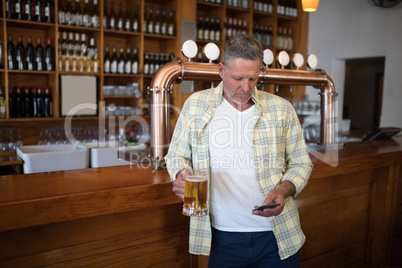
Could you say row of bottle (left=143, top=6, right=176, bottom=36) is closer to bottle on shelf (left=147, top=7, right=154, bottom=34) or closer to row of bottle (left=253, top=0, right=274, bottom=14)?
bottle on shelf (left=147, top=7, right=154, bottom=34)

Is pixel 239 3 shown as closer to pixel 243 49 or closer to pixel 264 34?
pixel 264 34

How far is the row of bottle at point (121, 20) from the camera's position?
4.57 metres

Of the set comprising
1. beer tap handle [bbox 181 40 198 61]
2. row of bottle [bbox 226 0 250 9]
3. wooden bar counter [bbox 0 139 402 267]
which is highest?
row of bottle [bbox 226 0 250 9]

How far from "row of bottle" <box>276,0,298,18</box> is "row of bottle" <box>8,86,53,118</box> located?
→ 3.63 meters

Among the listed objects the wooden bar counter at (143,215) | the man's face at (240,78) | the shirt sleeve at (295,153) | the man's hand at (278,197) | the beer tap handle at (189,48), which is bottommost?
the wooden bar counter at (143,215)

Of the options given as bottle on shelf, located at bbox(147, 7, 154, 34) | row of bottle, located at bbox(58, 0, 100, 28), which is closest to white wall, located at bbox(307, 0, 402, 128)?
bottle on shelf, located at bbox(147, 7, 154, 34)

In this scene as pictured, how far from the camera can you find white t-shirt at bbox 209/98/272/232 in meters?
1.41

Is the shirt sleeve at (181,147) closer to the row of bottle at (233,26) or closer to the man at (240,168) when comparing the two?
the man at (240,168)

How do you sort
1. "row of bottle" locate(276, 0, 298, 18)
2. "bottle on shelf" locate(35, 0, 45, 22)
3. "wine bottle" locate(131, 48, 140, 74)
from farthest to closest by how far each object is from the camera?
"row of bottle" locate(276, 0, 298, 18), "wine bottle" locate(131, 48, 140, 74), "bottle on shelf" locate(35, 0, 45, 22)

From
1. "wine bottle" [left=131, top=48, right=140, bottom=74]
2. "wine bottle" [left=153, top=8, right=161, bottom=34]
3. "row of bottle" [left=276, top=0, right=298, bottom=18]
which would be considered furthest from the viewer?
"row of bottle" [left=276, top=0, right=298, bottom=18]

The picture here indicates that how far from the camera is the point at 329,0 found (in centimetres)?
568

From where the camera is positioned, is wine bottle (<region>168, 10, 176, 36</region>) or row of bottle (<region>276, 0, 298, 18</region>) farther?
row of bottle (<region>276, 0, 298, 18</region>)

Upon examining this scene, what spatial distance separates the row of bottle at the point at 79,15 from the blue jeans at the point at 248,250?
142 inches

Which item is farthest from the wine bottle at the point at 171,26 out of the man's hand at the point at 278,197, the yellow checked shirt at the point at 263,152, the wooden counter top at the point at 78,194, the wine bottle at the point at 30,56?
the man's hand at the point at 278,197
